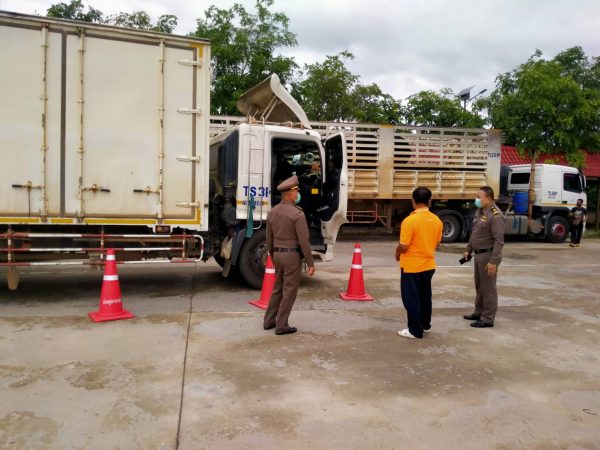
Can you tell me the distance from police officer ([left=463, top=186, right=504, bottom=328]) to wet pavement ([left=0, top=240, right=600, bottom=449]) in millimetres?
249

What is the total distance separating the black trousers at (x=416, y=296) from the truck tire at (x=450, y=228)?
11.4 meters

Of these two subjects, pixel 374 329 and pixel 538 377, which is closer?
pixel 538 377

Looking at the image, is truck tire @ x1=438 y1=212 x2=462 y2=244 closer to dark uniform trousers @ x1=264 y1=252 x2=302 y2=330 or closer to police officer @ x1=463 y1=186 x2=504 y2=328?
police officer @ x1=463 y1=186 x2=504 y2=328

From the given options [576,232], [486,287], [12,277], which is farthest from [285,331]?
[576,232]

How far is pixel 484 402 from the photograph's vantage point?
3799 mm

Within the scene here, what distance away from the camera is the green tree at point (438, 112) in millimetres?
21250

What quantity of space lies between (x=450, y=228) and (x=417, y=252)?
11.9m

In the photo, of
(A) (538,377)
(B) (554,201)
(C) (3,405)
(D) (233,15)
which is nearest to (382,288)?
(A) (538,377)

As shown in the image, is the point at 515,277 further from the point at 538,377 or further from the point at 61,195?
the point at 61,195

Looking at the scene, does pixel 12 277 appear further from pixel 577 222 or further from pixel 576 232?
pixel 576 232

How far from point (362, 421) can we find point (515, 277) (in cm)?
696

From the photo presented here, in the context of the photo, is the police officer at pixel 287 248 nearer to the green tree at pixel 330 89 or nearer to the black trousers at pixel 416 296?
the black trousers at pixel 416 296

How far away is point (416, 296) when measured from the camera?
5195 mm

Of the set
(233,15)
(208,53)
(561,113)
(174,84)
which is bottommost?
(174,84)
